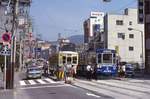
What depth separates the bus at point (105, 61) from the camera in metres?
48.8

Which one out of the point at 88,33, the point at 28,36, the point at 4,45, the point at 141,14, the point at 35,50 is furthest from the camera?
the point at 88,33

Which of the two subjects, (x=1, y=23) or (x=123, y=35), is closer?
(x=1, y=23)

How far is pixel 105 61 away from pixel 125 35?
6020 cm

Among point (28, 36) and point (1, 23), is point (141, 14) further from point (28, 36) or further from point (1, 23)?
point (28, 36)

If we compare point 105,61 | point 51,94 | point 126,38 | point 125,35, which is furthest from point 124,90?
point 125,35

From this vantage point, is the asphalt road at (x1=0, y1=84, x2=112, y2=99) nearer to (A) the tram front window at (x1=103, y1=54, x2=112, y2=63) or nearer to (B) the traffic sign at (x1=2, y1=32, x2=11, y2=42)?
(B) the traffic sign at (x1=2, y1=32, x2=11, y2=42)

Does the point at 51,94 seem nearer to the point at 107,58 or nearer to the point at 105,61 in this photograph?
the point at 105,61

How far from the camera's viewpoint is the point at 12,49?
111 ft

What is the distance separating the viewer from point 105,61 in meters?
49.1

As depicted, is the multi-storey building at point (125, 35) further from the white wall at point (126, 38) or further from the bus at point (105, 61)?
the bus at point (105, 61)

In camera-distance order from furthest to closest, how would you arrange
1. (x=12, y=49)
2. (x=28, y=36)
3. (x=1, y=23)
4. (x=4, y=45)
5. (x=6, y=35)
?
(x=28, y=36)
(x=1, y=23)
(x=12, y=49)
(x=4, y=45)
(x=6, y=35)

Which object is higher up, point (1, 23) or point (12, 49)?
point (1, 23)

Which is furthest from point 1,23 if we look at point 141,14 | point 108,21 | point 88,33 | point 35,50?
point 88,33

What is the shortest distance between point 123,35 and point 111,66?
196 feet
